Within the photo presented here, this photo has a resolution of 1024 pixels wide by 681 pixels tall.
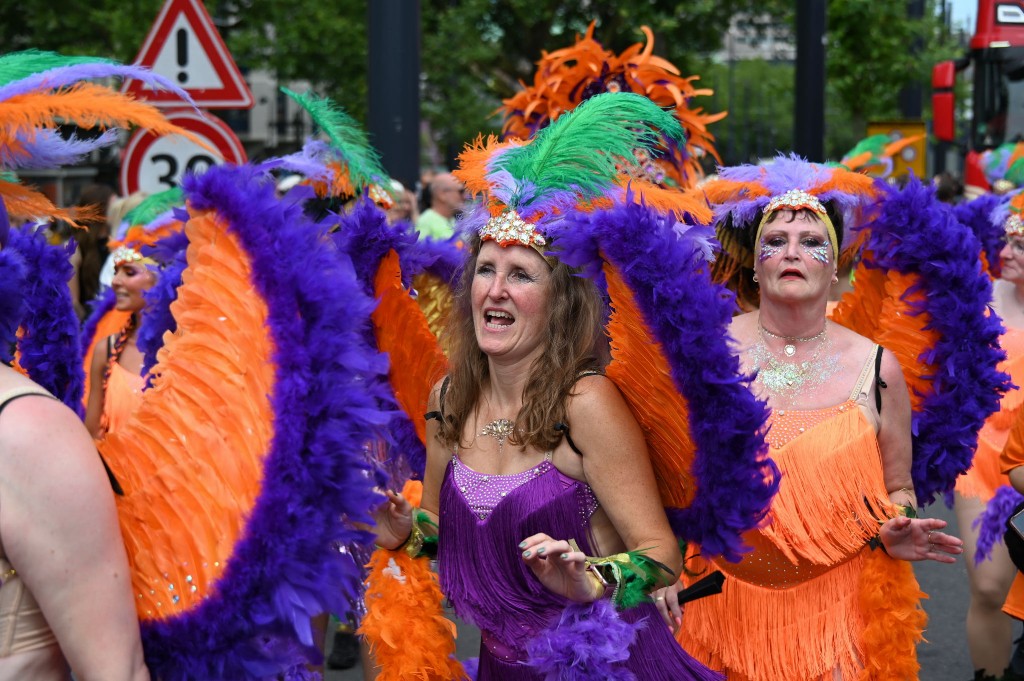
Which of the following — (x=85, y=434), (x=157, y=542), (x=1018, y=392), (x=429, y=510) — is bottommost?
(x=1018, y=392)

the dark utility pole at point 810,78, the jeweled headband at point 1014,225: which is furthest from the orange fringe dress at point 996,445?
the dark utility pole at point 810,78

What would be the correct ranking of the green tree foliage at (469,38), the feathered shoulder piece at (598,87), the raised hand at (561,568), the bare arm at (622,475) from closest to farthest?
the raised hand at (561,568), the bare arm at (622,475), the feathered shoulder piece at (598,87), the green tree foliage at (469,38)

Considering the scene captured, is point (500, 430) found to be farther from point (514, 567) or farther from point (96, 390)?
point (96, 390)

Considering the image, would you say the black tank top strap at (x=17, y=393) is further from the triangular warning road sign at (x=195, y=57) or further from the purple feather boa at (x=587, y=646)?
the triangular warning road sign at (x=195, y=57)

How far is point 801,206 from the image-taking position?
408 cm

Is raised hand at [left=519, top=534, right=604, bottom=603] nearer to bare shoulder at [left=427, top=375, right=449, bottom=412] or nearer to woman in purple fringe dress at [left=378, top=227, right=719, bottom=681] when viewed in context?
woman in purple fringe dress at [left=378, top=227, right=719, bottom=681]

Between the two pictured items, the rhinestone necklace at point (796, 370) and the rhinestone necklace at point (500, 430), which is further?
the rhinestone necklace at point (796, 370)

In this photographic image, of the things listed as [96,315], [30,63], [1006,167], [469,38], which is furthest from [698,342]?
[469,38]

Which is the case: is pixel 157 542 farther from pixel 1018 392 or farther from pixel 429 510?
pixel 1018 392

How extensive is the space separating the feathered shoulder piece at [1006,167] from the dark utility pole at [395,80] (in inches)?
125

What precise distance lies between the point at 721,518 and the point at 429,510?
82 centimetres

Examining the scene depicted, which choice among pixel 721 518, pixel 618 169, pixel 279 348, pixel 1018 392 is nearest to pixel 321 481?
pixel 279 348

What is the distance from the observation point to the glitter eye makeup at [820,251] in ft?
13.2

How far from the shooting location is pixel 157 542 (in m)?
2.23
